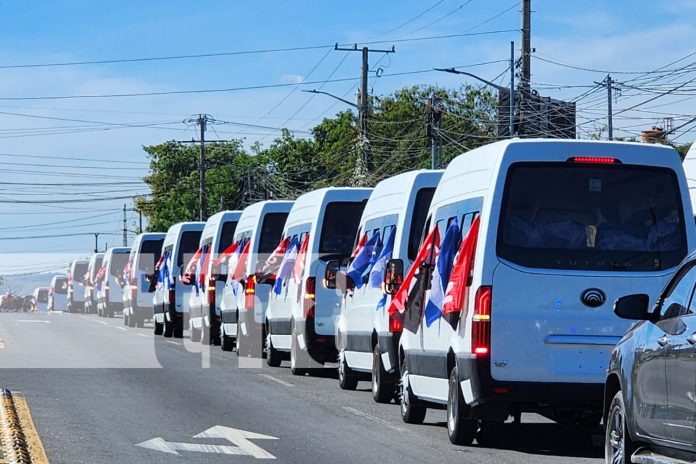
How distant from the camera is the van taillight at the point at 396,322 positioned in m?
16.1

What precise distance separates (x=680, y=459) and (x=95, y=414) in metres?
7.83

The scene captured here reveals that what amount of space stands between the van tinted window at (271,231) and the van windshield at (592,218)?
13464mm

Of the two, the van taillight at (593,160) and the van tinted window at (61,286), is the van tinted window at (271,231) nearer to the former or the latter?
the van taillight at (593,160)

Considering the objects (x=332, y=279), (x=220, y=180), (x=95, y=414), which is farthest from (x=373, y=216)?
(x=220, y=180)

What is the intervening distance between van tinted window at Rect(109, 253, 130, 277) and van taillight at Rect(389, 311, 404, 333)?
39.1 meters

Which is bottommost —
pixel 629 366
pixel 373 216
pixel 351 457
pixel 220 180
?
pixel 351 457

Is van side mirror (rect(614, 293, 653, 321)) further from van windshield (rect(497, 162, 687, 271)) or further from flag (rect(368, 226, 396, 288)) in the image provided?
flag (rect(368, 226, 396, 288))

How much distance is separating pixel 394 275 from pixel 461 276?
3.07 metres

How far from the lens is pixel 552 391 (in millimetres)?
12336

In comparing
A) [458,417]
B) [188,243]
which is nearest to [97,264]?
[188,243]

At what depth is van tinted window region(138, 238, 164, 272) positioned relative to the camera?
42688mm

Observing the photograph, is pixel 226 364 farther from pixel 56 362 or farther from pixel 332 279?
pixel 332 279

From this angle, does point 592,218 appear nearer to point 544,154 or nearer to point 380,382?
point 544,154

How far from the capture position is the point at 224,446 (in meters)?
13.1
